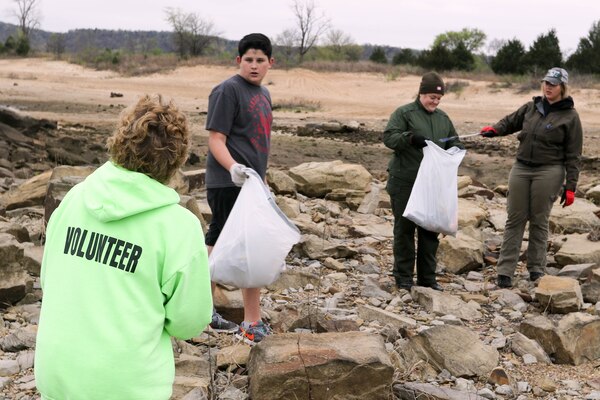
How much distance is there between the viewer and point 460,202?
930cm

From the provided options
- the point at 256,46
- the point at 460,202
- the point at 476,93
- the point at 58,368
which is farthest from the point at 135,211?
the point at 476,93

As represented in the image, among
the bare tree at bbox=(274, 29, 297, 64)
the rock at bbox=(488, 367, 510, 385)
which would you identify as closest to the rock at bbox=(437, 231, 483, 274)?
the rock at bbox=(488, 367, 510, 385)

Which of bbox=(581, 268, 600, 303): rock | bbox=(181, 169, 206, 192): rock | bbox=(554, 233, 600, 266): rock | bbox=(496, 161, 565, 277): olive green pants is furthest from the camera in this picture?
bbox=(181, 169, 206, 192): rock

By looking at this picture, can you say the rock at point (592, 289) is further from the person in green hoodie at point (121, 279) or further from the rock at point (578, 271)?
the person in green hoodie at point (121, 279)

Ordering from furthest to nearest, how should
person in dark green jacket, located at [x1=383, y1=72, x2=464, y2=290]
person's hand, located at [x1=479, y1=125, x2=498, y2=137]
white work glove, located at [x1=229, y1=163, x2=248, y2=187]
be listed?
person's hand, located at [x1=479, y1=125, x2=498, y2=137], person in dark green jacket, located at [x1=383, y1=72, x2=464, y2=290], white work glove, located at [x1=229, y1=163, x2=248, y2=187]

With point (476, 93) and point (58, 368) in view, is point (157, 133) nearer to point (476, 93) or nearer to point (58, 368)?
point (58, 368)

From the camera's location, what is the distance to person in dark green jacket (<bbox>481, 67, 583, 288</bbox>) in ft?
20.0

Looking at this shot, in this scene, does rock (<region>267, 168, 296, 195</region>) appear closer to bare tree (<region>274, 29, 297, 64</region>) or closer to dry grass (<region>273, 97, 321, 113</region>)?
dry grass (<region>273, 97, 321, 113</region>)

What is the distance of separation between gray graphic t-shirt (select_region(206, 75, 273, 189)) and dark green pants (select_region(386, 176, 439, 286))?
170cm

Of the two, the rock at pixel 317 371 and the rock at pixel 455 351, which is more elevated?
the rock at pixel 317 371

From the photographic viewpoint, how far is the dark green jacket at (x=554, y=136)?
240 inches

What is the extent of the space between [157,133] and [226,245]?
181 centimetres

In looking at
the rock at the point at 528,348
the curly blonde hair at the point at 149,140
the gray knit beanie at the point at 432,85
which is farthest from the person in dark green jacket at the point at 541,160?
the curly blonde hair at the point at 149,140

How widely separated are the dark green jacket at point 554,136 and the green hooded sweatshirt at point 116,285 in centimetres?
452
